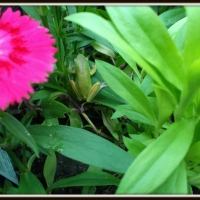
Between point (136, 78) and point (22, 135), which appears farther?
point (136, 78)

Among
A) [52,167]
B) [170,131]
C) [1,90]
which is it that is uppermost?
[1,90]

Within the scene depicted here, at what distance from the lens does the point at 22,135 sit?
497 millimetres

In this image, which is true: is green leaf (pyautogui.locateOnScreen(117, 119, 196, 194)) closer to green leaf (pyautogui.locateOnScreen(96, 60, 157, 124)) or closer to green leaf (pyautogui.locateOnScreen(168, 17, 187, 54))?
green leaf (pyautogui.locateOnScreen(96, 60, 157, 124))

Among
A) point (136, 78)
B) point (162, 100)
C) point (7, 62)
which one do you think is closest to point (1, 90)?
point (7, 62)

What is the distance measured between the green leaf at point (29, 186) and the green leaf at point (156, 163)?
226 mm

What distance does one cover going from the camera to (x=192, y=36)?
19.3 inches

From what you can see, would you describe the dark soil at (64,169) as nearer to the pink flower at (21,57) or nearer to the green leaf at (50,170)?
the green leaf at (50,170)

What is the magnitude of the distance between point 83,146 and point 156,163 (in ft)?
0.47

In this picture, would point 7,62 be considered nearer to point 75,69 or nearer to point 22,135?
point 22,135

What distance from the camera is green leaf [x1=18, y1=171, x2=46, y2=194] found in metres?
Result: 0.60

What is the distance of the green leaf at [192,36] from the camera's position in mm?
488

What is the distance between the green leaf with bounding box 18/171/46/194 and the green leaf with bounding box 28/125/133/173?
78mm

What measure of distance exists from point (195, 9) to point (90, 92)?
0.30m

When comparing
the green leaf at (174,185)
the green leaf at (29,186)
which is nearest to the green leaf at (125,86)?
the green leaf at (174,185)
